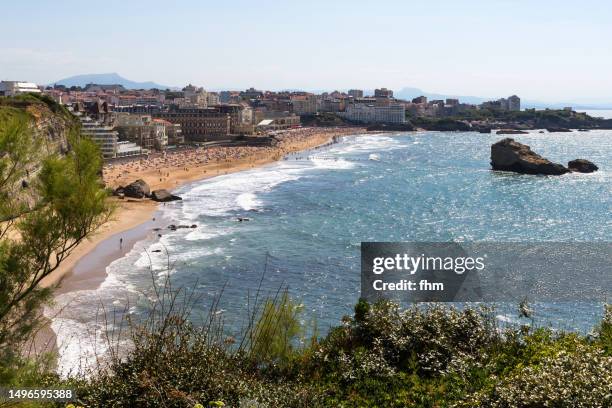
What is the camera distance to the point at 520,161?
2987 inches

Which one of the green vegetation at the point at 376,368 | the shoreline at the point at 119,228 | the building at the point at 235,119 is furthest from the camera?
the building at the point at 235,119

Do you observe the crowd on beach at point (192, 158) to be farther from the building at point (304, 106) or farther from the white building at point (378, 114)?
the building at point (304, 106)

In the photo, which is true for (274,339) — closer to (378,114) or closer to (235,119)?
(235,119)

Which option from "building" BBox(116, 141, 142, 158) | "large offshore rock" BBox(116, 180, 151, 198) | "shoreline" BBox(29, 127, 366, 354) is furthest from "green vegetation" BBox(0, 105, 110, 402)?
"building" BBox(116, 141, 142, 158)

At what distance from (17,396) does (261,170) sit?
223 feet

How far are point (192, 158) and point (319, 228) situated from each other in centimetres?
4693

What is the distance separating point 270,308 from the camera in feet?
45.8

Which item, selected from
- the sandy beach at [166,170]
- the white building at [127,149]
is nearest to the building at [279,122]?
the sandy beach at [166,170]

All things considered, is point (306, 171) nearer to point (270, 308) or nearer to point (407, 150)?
point (407, 150)

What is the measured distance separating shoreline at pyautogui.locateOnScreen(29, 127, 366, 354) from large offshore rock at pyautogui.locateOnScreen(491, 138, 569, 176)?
30678 mm

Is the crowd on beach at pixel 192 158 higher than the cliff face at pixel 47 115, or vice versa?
the cliff face at pixel 47 115

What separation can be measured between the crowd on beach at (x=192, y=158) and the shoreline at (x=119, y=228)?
114 millimetres

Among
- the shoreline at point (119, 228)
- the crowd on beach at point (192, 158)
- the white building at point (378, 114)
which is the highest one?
the white building at point (378, 114)

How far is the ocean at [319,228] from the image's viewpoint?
82.2 feet
